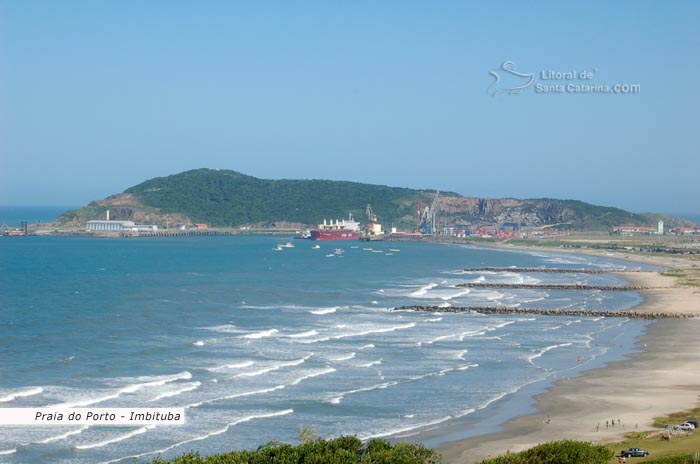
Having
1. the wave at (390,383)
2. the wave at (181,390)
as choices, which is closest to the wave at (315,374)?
the wave at (390,383)

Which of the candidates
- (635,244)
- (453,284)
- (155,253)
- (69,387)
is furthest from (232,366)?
(635,244)

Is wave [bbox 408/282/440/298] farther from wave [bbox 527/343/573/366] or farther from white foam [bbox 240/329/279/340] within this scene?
wave [bbox 527/343/573/366]

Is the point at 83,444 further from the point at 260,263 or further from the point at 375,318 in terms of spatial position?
the point at 260,263

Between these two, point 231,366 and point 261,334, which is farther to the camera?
point 261,334

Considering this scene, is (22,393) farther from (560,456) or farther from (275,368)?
(560,456)

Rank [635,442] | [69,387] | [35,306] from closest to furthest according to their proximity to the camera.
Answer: [635,442], [69,387], [35,306]
